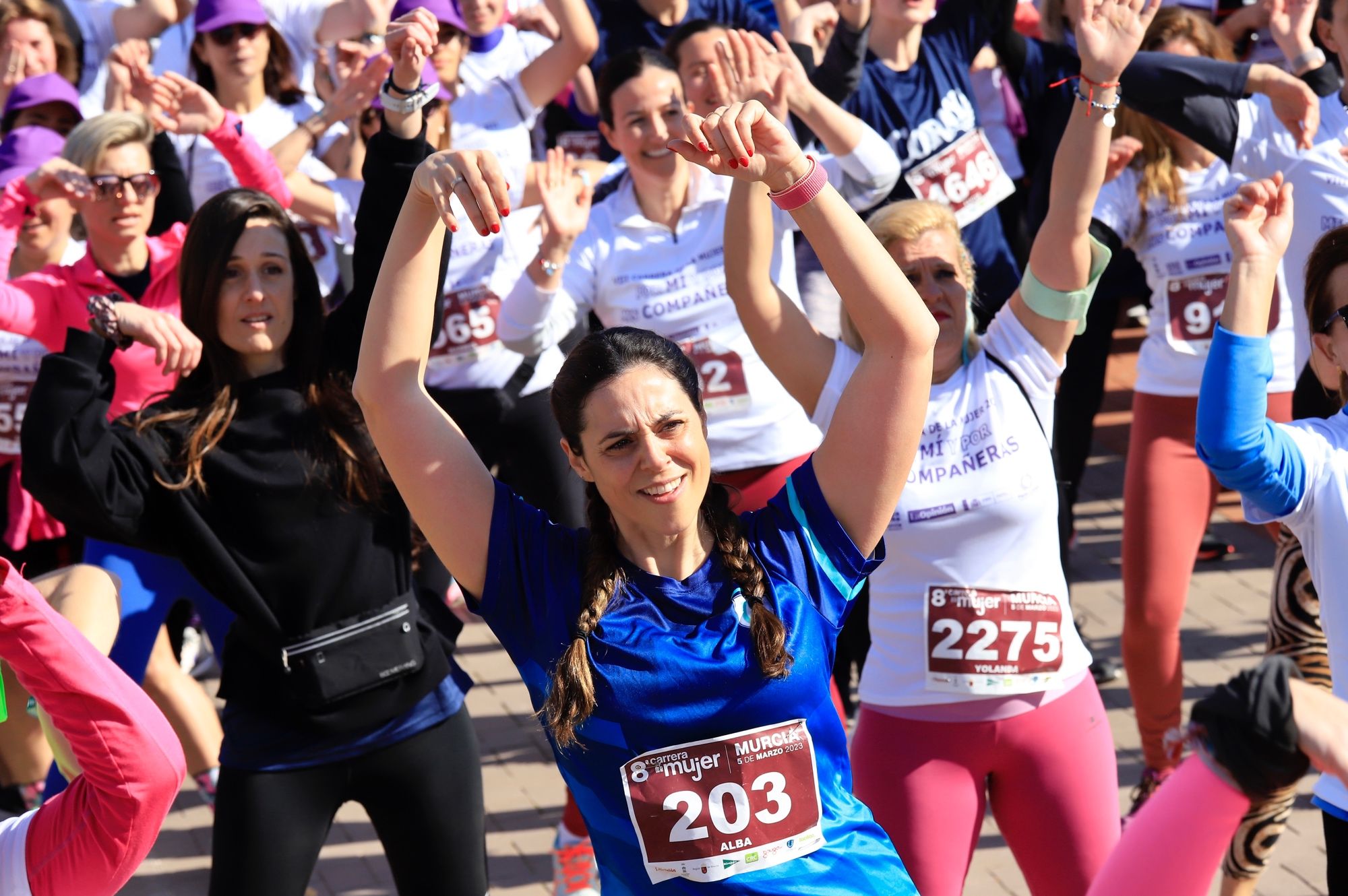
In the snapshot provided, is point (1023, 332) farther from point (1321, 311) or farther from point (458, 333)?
point (458, 333)

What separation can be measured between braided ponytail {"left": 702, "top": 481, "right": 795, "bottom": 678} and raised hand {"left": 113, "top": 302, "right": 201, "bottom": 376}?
127 centimetres

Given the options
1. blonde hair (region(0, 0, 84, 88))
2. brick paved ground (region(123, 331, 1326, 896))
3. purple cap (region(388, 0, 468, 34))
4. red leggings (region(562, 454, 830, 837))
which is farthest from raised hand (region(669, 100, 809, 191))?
blonde hair (region(0, 0, 84, 88))

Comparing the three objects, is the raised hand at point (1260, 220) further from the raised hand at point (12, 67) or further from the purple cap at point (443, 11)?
the raised hand at point (12, 67)

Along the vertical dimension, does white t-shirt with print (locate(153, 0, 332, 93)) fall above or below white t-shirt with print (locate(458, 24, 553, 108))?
above

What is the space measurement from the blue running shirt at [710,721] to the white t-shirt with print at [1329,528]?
2.72ft

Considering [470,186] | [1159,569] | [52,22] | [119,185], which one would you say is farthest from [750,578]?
[52,22]

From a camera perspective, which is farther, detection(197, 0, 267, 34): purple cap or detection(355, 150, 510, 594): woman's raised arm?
detection(197, 0, 267, 34): purple cap

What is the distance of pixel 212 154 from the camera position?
5602mm

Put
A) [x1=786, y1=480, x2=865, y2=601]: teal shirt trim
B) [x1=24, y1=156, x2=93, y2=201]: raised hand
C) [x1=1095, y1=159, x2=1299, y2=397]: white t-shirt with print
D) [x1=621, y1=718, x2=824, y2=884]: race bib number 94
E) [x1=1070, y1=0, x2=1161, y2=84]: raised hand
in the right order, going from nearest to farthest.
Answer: [x1=621, y1=718, x2=824, y2=884]: race bib number 94, [x1=786, y1=480, x2=865, y2=601]: teal shirt trim, [x1=1070, y1=0, x2=1161, y2=84]: raised hand, [x1=24, y1=156, x2=93, y2=201]: raised hand, [x1=1095, y1=159, x2=1299, y2=397]: white t-shirt with print

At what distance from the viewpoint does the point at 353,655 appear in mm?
3264

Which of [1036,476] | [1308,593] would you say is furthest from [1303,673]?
[1036,476]

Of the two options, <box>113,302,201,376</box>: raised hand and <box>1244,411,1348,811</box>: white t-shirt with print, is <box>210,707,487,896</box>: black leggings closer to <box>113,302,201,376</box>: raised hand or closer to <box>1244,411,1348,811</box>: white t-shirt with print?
<box>113,302,201,376</box>: raised hand

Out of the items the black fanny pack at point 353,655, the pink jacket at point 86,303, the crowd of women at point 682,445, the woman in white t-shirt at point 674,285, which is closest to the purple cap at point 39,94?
the crowd of women at point 682,445

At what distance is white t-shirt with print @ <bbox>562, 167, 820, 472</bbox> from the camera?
4.45m
